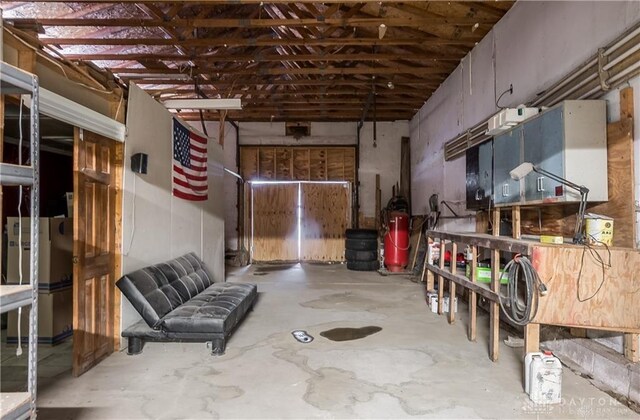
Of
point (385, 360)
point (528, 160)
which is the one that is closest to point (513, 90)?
point (528, 160)

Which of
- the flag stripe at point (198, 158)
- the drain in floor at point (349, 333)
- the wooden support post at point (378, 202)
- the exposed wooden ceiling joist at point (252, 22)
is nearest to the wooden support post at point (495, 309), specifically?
the drain in floor at point (349, 333)

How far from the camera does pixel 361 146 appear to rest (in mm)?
9352

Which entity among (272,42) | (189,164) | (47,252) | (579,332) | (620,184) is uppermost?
(272,42)

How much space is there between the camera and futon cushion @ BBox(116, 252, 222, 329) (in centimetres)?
317

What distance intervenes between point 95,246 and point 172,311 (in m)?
0.88

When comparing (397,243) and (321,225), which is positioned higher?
(321,225)

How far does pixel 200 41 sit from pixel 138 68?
1.94 metres

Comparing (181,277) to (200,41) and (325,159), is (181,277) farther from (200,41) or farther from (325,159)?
(325,159)

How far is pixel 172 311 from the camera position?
3.37 meters

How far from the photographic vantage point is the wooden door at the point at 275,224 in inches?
366

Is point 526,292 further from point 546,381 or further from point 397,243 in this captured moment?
point 397,243

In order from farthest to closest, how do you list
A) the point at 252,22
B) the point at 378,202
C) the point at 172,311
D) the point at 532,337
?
the point at 378,202, the point at 252,22, the point at 172,311, the point at 532,337

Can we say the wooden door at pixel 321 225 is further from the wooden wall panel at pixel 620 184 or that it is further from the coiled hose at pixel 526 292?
the wooden wall panel at pixel 620 184

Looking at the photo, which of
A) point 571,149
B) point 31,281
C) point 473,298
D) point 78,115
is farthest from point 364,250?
point 31,281
